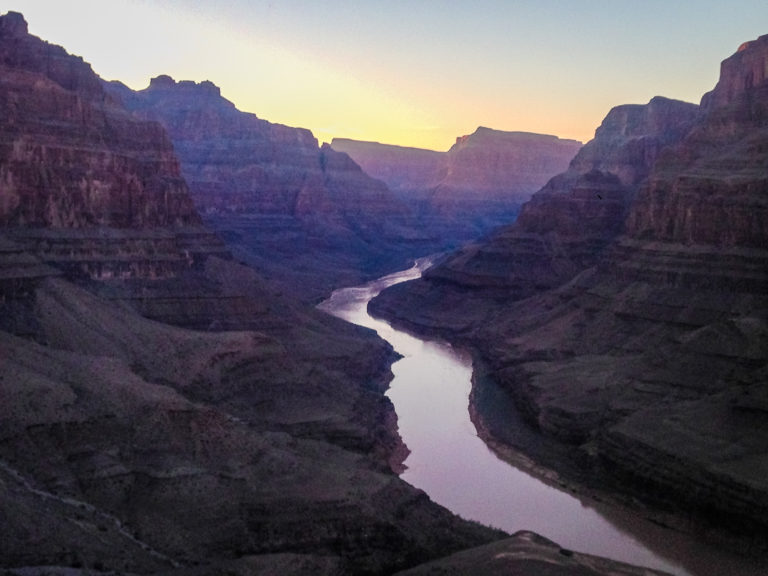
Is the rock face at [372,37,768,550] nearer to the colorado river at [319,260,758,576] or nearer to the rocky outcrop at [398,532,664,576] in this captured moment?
the colorado river at [319,260,758,576]

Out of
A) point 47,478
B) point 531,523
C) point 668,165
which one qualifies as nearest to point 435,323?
point 668,165

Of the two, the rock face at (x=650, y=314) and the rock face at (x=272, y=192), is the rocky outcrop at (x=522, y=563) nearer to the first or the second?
the rock face at (x=650, y=314)

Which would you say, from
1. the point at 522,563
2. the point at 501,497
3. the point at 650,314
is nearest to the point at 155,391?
the point at 501,497

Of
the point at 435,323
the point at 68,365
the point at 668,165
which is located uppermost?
the point at 668,165

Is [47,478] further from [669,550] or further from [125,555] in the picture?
[669,550]

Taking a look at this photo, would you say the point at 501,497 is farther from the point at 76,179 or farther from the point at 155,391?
the point at 76,179

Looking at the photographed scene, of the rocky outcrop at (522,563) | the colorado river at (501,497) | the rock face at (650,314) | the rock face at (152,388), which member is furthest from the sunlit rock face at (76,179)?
the rocky outcrop at (522,563)
